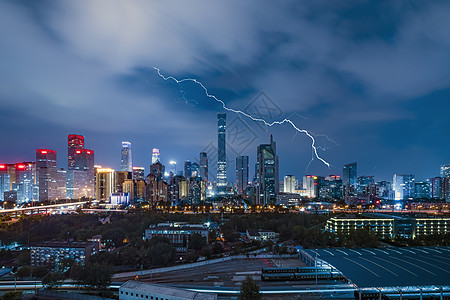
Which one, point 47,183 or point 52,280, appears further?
point 47,183

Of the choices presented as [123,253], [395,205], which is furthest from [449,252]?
[395,205]

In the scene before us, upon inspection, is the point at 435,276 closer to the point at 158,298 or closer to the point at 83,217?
the point at 158,298

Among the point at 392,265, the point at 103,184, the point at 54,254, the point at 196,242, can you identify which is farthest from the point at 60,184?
the point at 392,265

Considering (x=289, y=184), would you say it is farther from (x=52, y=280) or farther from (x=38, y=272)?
(x=52, y=280)

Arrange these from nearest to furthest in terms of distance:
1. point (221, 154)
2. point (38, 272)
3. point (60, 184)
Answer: point (38, 272) → point (60, 184) → point (221, 154)

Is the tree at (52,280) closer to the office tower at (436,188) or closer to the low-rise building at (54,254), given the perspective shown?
the low-rise building at (54,254)

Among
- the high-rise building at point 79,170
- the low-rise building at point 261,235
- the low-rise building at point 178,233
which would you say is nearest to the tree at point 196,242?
the low-rise building at point 178,233
